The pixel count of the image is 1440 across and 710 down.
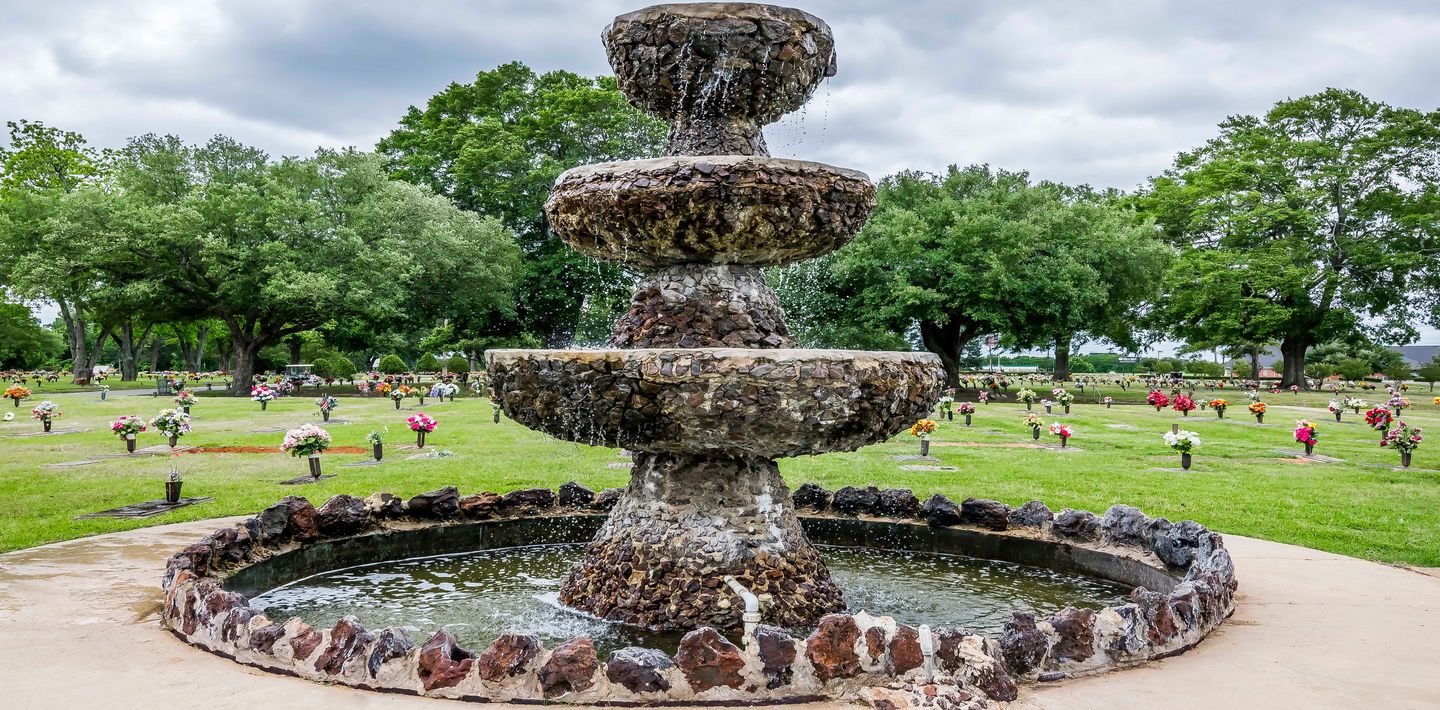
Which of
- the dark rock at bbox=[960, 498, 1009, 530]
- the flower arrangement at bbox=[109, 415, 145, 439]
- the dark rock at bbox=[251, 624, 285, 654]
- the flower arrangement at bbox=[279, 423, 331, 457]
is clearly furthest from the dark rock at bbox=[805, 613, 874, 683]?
the flower arrangement at bbox=[109, 415, 145, 439]

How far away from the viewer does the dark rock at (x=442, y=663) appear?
4598mm

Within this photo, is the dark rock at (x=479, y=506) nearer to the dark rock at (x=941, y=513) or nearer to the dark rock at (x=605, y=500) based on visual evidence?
the dark rock at (x=605, y=500)

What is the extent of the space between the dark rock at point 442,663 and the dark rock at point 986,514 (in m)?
6.14

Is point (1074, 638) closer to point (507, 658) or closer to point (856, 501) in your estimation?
point (507, 658)

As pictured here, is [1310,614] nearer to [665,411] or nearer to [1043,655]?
[1043,655]

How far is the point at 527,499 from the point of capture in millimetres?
10289

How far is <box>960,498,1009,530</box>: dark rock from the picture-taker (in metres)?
9.41

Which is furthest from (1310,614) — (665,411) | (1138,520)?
(665,411)

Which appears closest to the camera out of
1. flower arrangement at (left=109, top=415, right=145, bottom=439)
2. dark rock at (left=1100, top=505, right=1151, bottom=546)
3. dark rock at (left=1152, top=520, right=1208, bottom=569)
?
dark rock at (left=1152, top=520, right=1208, bottom=569)

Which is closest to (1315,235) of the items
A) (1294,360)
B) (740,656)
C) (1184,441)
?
(1294,360)

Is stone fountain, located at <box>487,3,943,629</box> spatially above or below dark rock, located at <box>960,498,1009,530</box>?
above

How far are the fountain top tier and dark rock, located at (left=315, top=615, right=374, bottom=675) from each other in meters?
4.50

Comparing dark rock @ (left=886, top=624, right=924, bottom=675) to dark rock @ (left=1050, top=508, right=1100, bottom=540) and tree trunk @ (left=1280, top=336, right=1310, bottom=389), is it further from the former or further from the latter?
tree trunk @ (left=1280, top=336, right=1310, bottom=389)

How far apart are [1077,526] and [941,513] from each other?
135cm
